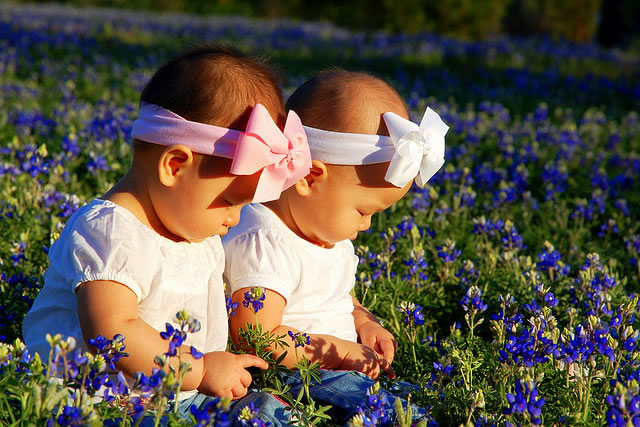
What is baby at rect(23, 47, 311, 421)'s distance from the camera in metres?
2.61

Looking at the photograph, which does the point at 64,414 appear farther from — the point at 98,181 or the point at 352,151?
the point at 98,181

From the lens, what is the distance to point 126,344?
8.43 feet

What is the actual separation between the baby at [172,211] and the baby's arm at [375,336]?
801 millimetres

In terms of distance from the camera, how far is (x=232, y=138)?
8.99 feet

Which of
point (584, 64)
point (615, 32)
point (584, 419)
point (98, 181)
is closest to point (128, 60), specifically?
point (98, 181)

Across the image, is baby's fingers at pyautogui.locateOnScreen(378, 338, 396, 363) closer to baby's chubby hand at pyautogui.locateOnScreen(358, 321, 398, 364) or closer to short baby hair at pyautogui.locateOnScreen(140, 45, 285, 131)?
baby's chubby hand at pyautogui.locateOnScreen(358, 321, 398, 364)

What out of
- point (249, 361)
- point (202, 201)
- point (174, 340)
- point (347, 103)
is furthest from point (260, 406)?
point (347, 103)

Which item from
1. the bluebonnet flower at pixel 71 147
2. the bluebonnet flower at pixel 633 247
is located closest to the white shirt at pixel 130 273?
the bluebonnet flower at pixel 71 147

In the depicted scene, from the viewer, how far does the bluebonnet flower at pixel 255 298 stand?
2.93 m

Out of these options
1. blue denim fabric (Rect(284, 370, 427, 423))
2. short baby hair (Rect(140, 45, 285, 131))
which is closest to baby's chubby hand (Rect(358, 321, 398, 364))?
blue denim fabric (Rect(284, 370, 427, 423))

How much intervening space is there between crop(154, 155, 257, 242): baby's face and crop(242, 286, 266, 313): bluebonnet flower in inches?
10.6

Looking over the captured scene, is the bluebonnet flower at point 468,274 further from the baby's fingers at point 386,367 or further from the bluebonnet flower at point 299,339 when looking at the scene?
the bluebonnet flower at point 299,339

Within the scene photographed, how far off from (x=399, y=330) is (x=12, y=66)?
771 cm

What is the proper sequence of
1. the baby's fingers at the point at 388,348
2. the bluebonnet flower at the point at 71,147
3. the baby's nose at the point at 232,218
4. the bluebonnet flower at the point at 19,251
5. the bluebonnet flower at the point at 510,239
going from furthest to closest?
the bluebonnet flower at the point at 71,147, the bluebonnet flower at the point at 510,239, the bluebonnet flower at the point at 19,251, the baby's fingers at the point at 388,348, the baby's nose at the point at 232,218
